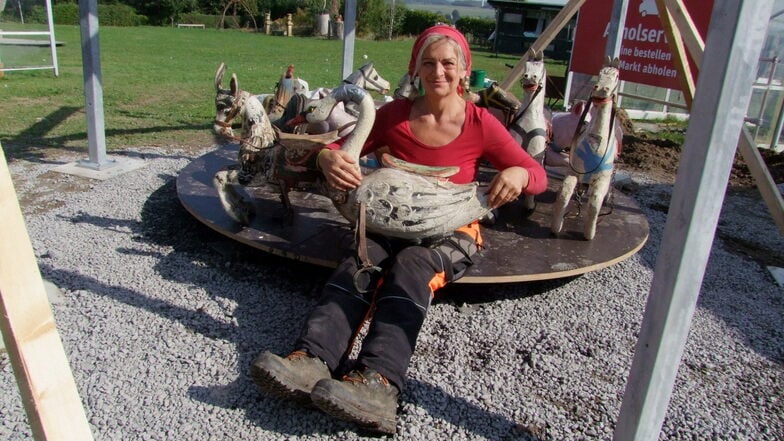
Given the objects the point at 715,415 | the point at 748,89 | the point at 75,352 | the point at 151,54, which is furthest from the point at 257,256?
the point at 151,54

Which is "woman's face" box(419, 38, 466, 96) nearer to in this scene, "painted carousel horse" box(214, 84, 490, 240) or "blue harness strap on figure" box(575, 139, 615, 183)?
"painted carousel horse" box(214, 84, 490, 240)

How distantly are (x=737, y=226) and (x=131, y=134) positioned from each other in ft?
21.0

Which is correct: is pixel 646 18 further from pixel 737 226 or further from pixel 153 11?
pixel 153 11

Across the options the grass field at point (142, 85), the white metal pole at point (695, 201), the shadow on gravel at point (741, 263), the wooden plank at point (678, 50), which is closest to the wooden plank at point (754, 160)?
the wooden plank at point (678, 50)

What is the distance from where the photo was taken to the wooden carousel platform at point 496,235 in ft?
10.5

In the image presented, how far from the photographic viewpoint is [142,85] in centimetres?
1080

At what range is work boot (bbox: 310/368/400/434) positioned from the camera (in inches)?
78.6

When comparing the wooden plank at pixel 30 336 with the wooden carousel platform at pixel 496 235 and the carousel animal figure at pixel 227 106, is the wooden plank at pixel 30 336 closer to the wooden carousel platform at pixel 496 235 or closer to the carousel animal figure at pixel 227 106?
the wooden carousel platform at pixel 496 235

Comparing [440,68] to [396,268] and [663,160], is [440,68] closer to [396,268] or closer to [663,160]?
[396,268]

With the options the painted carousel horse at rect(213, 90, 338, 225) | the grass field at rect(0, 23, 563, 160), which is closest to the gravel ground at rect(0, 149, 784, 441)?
the painted carousel horse at rect(213, 90, 338, 225)

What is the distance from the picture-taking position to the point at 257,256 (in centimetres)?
365

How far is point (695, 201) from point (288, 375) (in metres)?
1.44

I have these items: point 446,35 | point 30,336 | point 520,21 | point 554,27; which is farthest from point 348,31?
point 520,21

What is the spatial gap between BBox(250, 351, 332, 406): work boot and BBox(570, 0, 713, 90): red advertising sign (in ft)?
21.8
